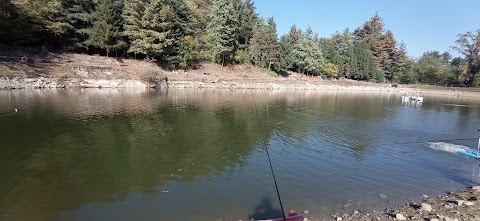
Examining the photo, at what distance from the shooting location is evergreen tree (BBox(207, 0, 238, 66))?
67.2m

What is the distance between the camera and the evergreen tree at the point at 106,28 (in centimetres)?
5441

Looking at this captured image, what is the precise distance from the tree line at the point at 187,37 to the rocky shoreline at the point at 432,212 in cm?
5267

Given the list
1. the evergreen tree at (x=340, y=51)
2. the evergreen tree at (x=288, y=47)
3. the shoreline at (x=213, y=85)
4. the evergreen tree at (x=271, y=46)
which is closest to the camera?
the shoreline at (x=213, y=85)

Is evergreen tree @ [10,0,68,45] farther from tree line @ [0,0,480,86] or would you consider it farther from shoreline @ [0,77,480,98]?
shoreline @ [0,77,480,98]

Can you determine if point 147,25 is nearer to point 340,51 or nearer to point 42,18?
point 42,18

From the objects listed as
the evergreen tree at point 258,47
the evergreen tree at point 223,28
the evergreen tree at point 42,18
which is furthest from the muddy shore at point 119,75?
the evergreen tree at point 223,28

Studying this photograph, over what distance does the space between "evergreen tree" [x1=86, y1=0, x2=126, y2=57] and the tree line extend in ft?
0.54

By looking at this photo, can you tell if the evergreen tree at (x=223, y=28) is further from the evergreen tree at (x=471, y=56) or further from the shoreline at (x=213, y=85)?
the evergreen tree at (x=471, y=56)

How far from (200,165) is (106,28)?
49.5 meters

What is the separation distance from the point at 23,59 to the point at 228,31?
38298mm

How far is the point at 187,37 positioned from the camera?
6450 cm

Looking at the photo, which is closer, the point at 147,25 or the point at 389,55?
the point at 147,25

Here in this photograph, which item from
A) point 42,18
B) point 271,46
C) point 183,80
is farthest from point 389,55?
point 42,18

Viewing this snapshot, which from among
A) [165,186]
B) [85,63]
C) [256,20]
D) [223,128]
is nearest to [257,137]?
[223,128]
